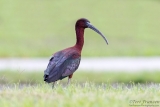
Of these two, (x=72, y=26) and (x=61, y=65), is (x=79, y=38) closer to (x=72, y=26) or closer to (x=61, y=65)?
(x=61, y=65)

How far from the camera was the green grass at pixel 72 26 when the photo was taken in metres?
19.3

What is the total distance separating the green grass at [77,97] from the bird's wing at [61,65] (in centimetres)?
24

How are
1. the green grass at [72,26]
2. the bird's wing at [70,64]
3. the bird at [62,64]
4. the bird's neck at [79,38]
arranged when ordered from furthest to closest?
→ the green grass at [72,26] < the bird's neck at [79,38] < the bird's wing at [70,64] < the bird at [62,64]

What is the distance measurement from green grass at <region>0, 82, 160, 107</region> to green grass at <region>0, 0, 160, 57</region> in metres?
9.17

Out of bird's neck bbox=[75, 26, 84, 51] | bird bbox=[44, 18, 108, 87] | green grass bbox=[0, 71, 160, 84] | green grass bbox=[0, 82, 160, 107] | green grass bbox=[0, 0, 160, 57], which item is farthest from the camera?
green grass bbox=[0, 0, 160, 57]

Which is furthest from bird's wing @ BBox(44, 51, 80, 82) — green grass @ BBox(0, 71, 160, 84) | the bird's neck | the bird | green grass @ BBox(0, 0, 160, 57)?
green grass @ BBox(0, 0, 160, 57)

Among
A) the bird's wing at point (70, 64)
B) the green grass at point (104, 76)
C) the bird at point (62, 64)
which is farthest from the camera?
the green grass at point (104, 76)

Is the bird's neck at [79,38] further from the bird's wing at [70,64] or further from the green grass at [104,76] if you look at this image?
the green grass at [104,76]

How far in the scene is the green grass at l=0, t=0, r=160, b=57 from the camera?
1928 cm

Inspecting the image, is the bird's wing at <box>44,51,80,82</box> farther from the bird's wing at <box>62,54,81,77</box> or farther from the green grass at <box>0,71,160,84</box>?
the green grass at <box>0,71,160,84</box>

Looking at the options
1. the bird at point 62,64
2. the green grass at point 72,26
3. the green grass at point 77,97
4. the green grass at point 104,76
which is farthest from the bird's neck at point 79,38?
the green grass at point 72,26

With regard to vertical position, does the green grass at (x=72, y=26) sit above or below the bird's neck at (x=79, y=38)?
above

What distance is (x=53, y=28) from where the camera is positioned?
76.5 feet

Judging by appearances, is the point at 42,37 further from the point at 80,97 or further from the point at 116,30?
the point at 80,97
